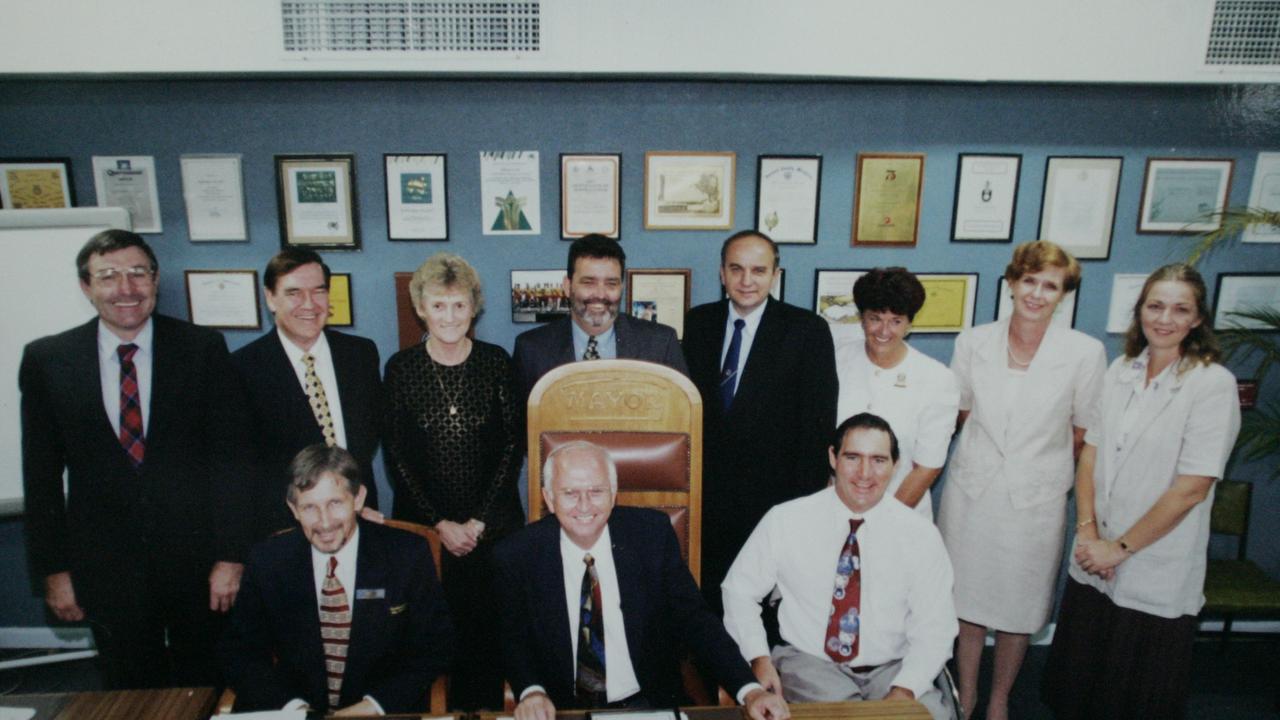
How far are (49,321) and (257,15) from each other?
5.13 ft

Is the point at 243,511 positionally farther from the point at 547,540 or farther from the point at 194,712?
the point at 547,540

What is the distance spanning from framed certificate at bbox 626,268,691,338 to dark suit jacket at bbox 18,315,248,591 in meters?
1.68

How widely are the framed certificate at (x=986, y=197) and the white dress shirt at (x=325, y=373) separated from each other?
2.77m

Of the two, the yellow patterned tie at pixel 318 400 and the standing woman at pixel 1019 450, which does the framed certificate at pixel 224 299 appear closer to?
the yellow patterned tie at pixel 318 400

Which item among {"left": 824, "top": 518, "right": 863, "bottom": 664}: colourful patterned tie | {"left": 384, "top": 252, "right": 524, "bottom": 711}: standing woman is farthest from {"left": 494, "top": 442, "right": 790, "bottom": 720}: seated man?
{"left": 384, "top": 252, "right": 524, "bottom": 711}: standing woman

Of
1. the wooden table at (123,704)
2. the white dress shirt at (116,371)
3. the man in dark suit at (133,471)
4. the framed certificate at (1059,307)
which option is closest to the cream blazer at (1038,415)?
the framed certificate at (1059,307)

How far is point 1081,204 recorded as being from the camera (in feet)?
10.3

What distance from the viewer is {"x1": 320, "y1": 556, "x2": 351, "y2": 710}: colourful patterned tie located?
1.80 m

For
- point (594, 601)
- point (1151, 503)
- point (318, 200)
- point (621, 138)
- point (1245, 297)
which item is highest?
point (621, 138)

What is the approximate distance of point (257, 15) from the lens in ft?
8.40

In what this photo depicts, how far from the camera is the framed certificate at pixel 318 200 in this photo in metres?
2.98

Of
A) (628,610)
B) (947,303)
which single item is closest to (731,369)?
(628,610)

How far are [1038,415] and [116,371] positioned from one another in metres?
3.14

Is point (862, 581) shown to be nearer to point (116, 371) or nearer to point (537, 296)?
point (537, 296)
